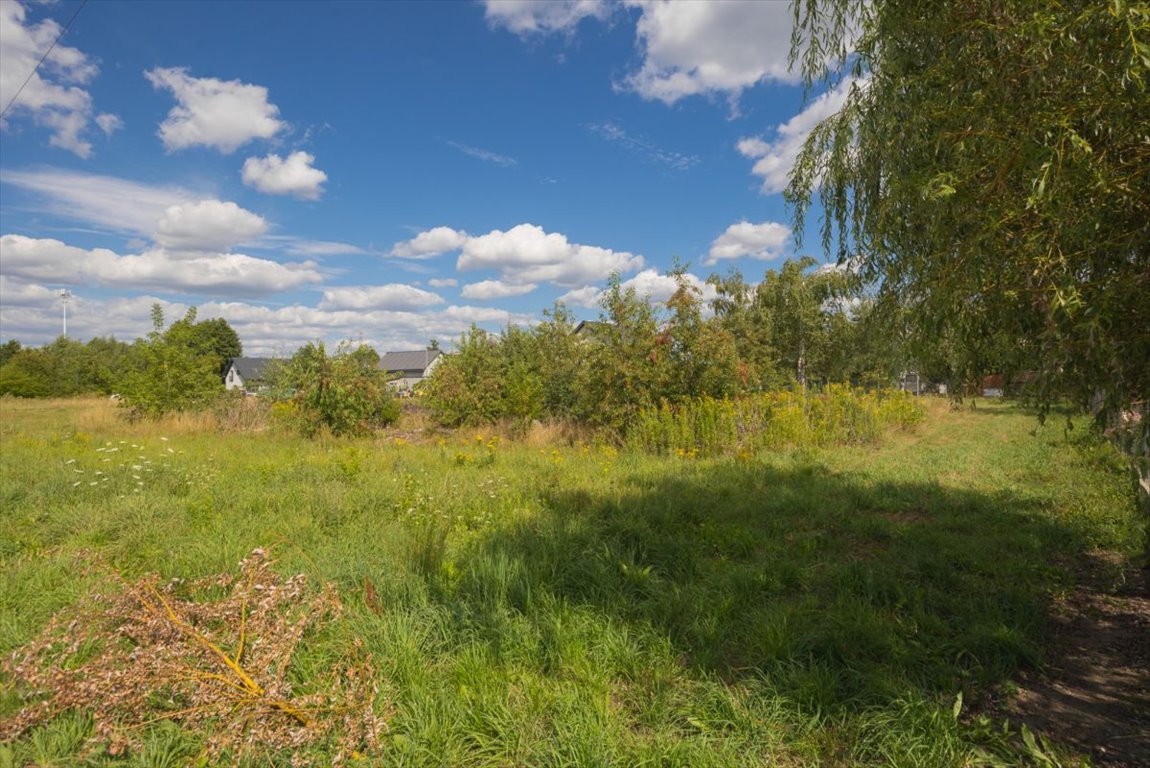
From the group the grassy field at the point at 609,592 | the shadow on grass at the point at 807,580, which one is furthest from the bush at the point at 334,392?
the shadow on grass at the point at 807,580

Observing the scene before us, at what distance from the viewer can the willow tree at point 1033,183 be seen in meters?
2.07

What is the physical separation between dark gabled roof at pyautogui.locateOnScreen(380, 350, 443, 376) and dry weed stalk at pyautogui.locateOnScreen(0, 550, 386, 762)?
187ft

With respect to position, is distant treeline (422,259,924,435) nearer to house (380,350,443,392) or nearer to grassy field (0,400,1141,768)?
grassy field (0,400,1141,768)

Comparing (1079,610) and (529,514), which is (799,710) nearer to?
(1079,610)

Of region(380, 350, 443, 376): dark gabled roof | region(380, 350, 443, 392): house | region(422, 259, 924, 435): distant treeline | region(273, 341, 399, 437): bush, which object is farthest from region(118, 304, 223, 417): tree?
region(380, 350, 443, 376): dark gabled roof

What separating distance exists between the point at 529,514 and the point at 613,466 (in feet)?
9.49

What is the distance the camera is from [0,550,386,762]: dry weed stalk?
2.34m

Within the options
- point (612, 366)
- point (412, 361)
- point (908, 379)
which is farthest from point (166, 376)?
point (412, 361)

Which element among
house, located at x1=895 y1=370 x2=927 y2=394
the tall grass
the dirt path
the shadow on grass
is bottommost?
the dirt path

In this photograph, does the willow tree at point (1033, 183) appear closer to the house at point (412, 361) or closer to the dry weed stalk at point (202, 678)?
the dry weed stalk at point (202, 678)

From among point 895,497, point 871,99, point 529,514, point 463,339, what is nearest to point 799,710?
point 529,514

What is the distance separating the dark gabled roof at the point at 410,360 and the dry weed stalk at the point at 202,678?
56.9 meters

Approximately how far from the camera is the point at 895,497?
21.5 ft

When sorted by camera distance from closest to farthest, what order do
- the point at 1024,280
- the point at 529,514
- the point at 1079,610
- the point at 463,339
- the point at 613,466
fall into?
1. the point at 1024,280
2. the point at 1079,610
3. the point at 529,514
4. the point at 613,466
5. the point at 463,339
